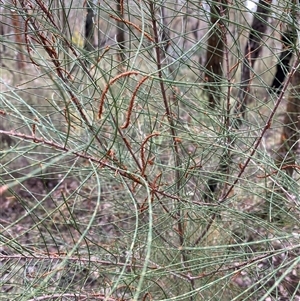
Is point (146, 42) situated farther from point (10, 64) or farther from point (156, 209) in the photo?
point (10, 64)

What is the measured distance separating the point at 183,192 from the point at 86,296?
47cm

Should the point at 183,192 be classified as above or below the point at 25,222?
above

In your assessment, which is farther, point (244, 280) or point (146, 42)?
point (244, 280)

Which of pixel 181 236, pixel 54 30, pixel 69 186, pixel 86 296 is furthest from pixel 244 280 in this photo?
pixel 69 186

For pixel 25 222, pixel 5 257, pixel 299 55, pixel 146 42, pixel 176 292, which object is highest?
pixel 299 55

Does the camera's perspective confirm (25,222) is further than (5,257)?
Yes

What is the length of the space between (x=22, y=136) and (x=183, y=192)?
2.39ft

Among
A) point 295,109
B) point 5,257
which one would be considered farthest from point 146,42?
point 295,109

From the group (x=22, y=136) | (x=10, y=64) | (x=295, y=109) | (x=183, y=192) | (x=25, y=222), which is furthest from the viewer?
(x=10, y=64)

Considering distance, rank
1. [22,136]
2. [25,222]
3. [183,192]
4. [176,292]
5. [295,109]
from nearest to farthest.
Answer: [22,136] → [183,192] → [176,292] → [295,109] → [25,222]

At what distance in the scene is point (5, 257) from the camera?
3.15 ft

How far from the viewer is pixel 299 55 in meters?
0.95

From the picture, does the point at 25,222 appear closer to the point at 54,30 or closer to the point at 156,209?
the point at 156,209

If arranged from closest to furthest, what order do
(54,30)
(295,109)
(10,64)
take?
(54,30)
(295,109)
(10,64)
